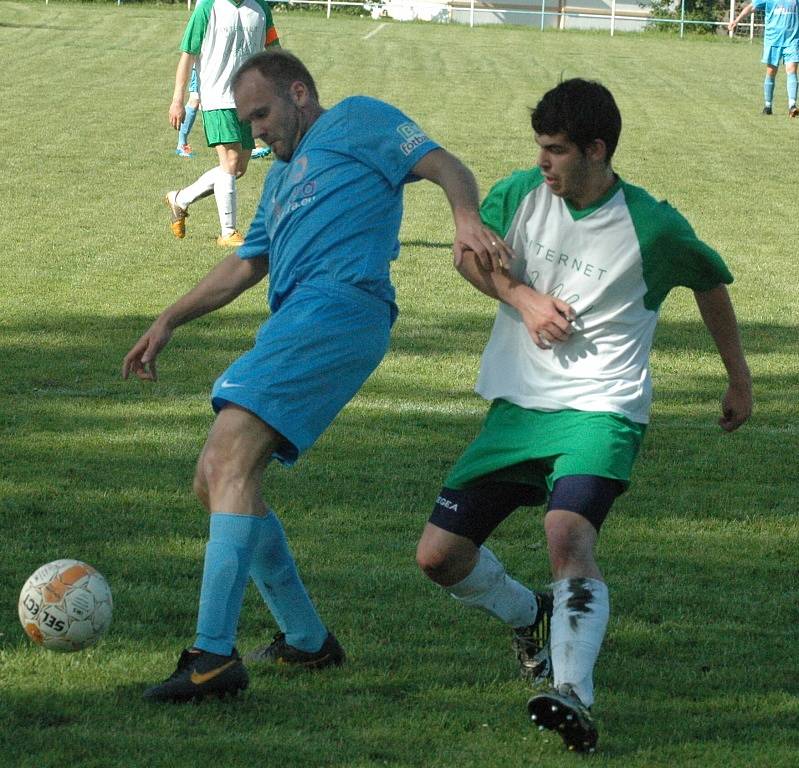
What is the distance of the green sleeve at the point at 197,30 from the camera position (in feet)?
41.4

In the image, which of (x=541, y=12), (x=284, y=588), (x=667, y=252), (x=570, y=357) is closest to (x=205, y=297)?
(x=284, y=588)

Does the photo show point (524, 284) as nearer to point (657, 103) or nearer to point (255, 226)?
point (255, 226)

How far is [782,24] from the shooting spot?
2433 centimetres

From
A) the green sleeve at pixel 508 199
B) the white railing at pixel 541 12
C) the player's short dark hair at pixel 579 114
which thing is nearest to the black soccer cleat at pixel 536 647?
the green sleeve at pixel 508 199

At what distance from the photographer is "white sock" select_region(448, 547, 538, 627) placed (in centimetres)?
446

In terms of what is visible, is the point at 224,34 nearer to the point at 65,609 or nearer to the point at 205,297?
the point at 205,297

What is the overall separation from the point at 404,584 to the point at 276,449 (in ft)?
3.93

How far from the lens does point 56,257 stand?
11711mm

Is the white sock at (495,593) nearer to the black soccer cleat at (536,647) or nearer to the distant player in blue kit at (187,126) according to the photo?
the black soccer cleat at (536,647)

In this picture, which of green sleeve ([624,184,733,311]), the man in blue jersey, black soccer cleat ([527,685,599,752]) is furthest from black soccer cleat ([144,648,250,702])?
green sleeve ([624,184,733,311])

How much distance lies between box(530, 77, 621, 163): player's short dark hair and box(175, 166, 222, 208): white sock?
8.29 meters

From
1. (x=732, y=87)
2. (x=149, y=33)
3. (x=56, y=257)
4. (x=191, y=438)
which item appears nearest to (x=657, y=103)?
(x=732, y=87)

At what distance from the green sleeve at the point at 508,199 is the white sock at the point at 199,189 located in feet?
26.4

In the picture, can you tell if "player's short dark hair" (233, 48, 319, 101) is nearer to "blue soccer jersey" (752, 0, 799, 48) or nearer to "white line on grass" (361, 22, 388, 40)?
"blue soccer jersey" (752, 0, 799, 48)
